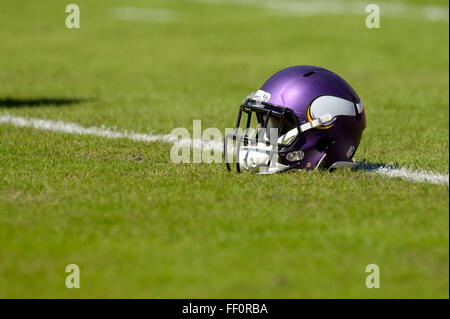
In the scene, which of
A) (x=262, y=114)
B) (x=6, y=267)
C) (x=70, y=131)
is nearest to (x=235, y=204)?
(x=262, y=114)

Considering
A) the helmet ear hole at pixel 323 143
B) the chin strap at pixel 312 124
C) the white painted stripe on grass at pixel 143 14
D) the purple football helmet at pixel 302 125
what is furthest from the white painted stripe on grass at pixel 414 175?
the white painted stripe on grass at pixel 143 14

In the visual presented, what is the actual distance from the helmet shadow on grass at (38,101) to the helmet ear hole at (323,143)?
539 cm

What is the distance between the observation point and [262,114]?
19.1ft

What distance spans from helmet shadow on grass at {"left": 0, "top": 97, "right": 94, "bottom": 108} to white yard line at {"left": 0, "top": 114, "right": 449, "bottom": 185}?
1.01 metres

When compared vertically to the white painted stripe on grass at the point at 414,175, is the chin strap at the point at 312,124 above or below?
above

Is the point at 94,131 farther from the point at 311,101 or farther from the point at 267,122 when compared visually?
the point at 311,101

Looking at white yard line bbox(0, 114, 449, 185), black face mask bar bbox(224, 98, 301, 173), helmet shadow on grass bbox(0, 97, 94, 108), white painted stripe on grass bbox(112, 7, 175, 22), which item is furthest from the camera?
white painted stripe on grass bbox(112, 7, 175, 22)

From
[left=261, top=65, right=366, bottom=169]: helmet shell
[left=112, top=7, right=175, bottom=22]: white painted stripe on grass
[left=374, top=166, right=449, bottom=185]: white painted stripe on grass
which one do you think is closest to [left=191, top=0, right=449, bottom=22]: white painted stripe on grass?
[left=112, top=7, right=175, bottom=22]: white painted stripe on grass

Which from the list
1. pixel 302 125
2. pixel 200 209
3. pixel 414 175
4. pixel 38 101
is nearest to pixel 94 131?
pixel 38 101

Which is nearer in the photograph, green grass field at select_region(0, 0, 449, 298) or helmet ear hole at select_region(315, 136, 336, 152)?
green grass field at select_region(0, 0, 449, 298)

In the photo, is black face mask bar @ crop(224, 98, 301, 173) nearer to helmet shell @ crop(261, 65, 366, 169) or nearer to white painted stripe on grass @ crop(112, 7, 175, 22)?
helmet shell @ crop(261, 65, 366, 169)

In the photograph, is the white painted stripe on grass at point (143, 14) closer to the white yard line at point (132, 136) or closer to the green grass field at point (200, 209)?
the green grass field at point (200, 209)

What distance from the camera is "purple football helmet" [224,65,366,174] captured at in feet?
18.1

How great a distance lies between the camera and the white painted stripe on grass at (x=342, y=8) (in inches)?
981
